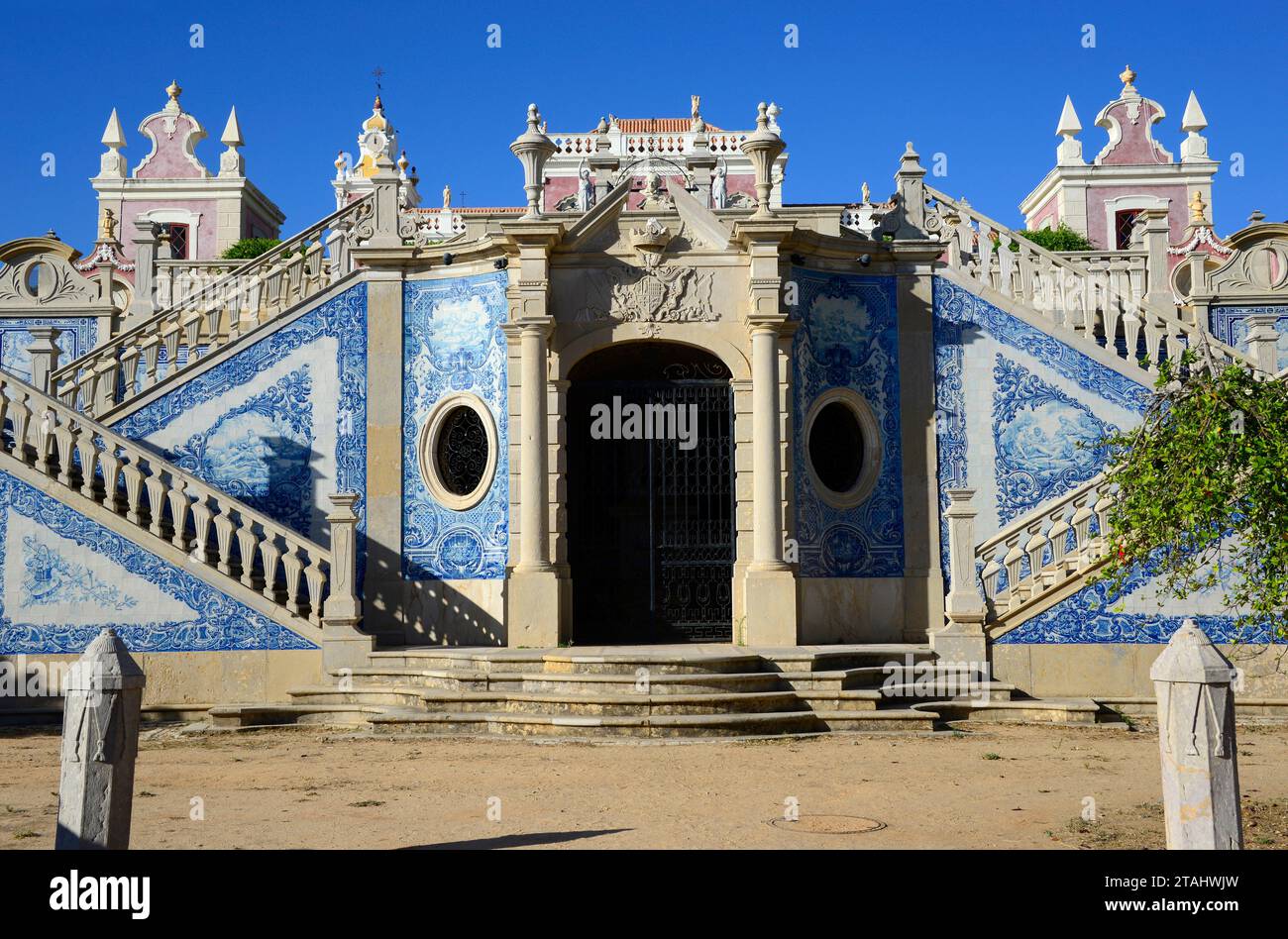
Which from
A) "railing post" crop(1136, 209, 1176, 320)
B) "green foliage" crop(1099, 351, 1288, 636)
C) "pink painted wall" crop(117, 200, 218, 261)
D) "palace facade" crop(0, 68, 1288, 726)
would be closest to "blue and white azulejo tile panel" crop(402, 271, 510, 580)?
"palace facade" crop(0, 68, 1288, 726)

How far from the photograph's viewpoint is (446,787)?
28.4ft

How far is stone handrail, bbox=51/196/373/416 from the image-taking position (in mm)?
14938

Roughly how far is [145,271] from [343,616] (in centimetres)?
854

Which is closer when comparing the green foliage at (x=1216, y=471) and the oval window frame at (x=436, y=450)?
the green foliage at (x=1216, y=471)

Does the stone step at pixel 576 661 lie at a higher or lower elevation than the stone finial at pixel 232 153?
lower

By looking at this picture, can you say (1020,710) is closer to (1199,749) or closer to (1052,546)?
(1052,546)

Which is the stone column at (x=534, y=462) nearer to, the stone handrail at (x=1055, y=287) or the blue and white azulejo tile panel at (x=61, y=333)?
the stone handrail at (x=1055, y=287)

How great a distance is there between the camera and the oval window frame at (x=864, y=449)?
48.3ft

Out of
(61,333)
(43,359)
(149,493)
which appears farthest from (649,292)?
(61,333)

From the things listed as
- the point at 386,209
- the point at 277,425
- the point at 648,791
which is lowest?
the point at 648,791

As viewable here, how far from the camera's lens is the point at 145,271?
18812 mm

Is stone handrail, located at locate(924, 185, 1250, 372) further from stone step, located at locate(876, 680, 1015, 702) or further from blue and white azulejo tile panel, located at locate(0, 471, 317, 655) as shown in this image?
blue and white azulejo tile panel, located at locate(0, 471, 317, 655)

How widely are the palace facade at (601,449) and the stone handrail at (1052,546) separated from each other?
0.06 meters

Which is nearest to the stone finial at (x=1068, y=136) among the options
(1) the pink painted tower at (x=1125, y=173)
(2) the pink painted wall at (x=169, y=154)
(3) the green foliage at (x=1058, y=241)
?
(1) the pink painted tower at (x=1125, y=173)
